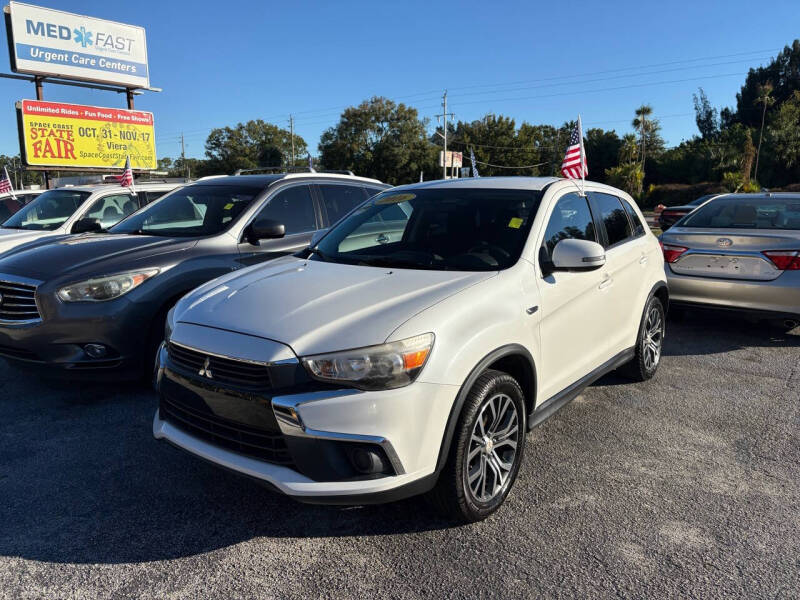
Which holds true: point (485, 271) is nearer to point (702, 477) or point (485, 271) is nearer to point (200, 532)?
point (702, 477)

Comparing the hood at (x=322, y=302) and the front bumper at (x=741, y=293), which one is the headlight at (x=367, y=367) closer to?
the hood at (x=322, y=302)

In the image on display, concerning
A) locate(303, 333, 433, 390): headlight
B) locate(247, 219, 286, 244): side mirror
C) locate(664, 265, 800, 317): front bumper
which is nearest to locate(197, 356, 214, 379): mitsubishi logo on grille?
locate(303, 333, 433, 390): headlight

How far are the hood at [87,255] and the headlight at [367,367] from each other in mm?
2694

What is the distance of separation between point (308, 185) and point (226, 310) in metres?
3.39

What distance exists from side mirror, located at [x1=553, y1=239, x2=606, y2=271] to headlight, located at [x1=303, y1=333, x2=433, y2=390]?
51.1 inches

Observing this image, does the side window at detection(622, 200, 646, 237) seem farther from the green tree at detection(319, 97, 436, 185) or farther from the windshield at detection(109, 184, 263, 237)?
the green tree at detection(319, 97, 436, 185)

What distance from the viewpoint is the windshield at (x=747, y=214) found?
6359 mm

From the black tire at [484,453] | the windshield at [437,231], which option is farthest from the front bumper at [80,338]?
the black tire at [484,453]

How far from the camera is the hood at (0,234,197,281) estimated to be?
444cm

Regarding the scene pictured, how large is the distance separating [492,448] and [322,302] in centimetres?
111

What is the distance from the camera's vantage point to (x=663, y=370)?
17.7 feet

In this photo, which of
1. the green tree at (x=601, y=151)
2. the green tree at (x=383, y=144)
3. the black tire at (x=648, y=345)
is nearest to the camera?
the black tire at (x=648, y=345)

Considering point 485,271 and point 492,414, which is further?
point 485,271

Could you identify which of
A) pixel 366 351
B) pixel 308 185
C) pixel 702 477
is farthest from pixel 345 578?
pixel 308 185
